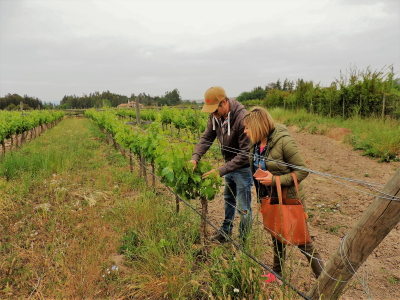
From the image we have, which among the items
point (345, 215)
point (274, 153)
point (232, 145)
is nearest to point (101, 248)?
point (232, 145)

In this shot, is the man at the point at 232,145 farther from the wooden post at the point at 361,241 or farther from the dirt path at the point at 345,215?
the wooden post at the point at 361,241

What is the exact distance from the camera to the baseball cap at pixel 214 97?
2.73m

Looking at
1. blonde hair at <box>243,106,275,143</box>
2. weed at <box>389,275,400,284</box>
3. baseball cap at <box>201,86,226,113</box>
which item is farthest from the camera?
baseball cap at <box>201,86,226,113</box>

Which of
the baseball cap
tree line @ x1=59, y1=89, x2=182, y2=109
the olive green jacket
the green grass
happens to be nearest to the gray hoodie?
the baseball cap

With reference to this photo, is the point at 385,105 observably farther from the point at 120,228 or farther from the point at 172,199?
the point at 120,228

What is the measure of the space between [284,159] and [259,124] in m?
0.37

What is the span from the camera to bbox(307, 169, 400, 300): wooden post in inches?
49.8

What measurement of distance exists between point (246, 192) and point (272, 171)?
32.3 inches

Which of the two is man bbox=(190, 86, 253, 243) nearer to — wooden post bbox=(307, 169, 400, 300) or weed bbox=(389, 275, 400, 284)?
wooden post bbox=(307, 169, 400, 300)

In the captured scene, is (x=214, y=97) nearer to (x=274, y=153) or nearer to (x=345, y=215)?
(x=274, y=153)

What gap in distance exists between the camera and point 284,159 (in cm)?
214

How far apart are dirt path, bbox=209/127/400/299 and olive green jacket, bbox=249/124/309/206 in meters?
0.64

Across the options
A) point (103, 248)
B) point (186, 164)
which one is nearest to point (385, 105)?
point (186, 164)

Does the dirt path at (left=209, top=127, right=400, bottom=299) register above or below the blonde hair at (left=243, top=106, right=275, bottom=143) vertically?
below
